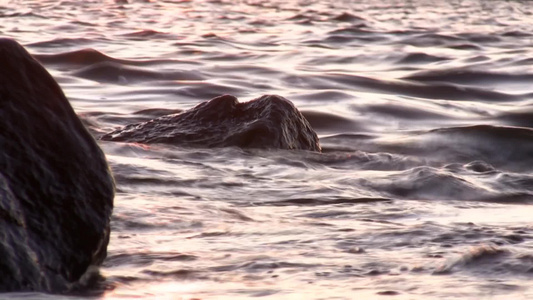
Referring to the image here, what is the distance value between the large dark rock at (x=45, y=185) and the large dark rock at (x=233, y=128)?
2.81 metres

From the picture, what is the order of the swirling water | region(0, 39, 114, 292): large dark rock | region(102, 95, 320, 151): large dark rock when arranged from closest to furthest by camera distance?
region(0, 39, 114, 292): large dark rock → the swirling water → region(102, 95, 320, 151): large dark rock

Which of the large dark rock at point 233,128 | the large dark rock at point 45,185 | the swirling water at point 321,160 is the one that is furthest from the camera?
the large dark rock at point 233,128

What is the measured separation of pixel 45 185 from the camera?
288 cm

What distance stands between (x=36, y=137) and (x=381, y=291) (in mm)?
1058

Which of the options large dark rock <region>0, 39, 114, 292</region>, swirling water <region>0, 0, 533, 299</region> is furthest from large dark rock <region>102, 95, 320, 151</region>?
large dark rock <region>0, 39, 114, 292</region>

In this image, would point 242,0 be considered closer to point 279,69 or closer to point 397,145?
point 279,69

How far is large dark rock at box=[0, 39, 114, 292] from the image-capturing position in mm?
2721

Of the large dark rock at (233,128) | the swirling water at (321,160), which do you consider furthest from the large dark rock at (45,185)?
the large dark rock at (233,128)

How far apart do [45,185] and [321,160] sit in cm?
296

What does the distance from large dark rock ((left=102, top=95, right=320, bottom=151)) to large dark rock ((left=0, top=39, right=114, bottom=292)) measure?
2.81 m

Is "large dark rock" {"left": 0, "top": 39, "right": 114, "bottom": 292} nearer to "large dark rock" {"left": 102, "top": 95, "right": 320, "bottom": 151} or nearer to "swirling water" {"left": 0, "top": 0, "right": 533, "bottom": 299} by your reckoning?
"swirling water" {"left": 0, "top": 0, "right": 533, "bottom": 299}

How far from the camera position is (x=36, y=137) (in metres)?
2.95

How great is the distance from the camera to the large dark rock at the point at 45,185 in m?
2.72

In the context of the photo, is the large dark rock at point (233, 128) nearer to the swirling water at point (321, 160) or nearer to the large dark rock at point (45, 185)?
the swirling water at point (321, 160)
